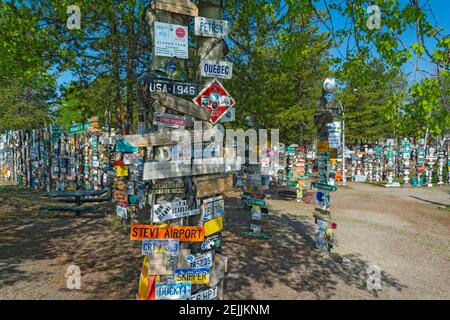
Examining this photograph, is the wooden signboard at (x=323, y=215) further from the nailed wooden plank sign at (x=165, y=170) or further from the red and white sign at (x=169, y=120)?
the red and white sign at (x=169, y=120)

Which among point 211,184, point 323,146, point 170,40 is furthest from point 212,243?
point 323,146

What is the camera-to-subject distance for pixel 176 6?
3.40m

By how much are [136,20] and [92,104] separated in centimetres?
285

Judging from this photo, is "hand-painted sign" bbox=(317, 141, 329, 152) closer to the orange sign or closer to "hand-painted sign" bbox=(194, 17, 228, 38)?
"hand-painted sign" bbox=(194, 17, 228, 38)

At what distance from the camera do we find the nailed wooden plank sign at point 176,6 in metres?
3.31

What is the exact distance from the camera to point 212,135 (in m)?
3.67

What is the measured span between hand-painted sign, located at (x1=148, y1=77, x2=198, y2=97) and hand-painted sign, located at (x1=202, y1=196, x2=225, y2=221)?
49.0 inches

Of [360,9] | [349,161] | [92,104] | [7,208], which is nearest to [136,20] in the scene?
[92,104]

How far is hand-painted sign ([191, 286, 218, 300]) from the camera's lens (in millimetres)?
3574

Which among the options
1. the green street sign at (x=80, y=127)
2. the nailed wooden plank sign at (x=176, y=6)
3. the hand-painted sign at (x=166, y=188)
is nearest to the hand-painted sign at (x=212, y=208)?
the hand-painted sign at (x=166, y=188)

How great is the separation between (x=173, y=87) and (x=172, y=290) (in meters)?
2.20

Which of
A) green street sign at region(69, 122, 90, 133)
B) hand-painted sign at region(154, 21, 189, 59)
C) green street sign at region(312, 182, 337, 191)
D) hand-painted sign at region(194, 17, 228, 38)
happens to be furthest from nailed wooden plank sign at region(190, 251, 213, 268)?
green street sign at region(69, 122, 90, 133)

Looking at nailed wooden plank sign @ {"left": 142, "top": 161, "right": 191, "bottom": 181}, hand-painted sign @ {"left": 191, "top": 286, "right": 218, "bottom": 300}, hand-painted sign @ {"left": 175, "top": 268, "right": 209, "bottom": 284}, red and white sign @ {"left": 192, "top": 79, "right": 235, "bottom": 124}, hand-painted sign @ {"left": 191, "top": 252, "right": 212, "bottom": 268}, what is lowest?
hand-painted sign @ {"left": 191, "top": 286, "right": 218, "bottom": 300}

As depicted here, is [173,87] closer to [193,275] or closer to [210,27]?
[210,27]
